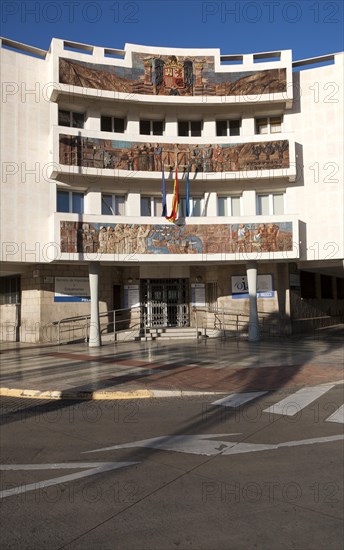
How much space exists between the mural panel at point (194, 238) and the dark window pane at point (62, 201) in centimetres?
274

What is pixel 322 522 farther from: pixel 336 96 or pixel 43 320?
pixel 336 96

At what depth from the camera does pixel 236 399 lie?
9.18 metres

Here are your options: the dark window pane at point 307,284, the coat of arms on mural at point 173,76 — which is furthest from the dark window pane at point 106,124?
the dark window pane at point 307,284

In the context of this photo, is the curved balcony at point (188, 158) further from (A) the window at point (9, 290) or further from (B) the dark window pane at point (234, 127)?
(A) the window at point (9, 290)

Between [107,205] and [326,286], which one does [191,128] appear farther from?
[326,286]

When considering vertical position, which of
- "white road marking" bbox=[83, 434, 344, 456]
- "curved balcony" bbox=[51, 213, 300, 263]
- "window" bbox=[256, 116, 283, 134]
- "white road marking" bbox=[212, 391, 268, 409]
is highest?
"window" bbox=[256, 116, 283, 134]

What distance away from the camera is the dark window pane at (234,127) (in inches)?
953

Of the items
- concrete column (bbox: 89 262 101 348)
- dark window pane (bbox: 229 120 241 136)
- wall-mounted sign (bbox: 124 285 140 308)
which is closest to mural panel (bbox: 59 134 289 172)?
dark window pane (bbox: 229 120 241 136)

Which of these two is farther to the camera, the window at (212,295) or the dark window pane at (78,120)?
the window at (212,295)

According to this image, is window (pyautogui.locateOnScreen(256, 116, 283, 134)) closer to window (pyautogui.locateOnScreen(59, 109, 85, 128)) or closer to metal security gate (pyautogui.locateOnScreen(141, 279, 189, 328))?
Result: metal security gate (pyautogui.locateOnScreen(141, 279, 189, 328))

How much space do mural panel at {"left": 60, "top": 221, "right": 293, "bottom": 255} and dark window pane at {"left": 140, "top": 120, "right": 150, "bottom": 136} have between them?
19.3 feet

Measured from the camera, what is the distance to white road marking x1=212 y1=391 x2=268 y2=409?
875 cm

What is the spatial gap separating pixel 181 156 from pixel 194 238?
4.03 m

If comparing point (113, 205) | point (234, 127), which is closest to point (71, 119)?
point (113, 205)
